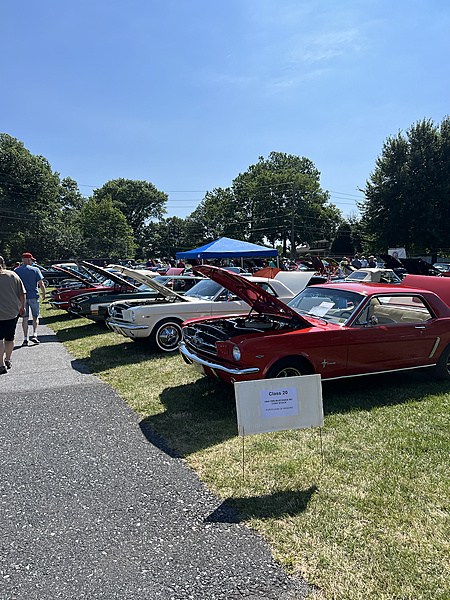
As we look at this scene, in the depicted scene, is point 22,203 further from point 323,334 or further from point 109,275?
point 323,334

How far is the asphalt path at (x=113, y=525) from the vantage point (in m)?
2.36

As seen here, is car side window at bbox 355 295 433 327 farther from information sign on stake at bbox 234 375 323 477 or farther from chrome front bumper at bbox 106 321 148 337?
chrome front bumper at bbox 106 321 148 337

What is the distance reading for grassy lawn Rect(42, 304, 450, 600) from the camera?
2484 millimetres

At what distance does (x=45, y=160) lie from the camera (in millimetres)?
56875

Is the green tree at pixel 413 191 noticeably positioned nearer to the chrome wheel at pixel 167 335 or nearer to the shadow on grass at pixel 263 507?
the chrome wheel at pixel 167 335

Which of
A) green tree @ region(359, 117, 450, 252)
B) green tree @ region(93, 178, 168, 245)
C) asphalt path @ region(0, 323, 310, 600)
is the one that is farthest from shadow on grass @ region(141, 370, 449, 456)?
green tree @ region(93, 178, 168, 245)

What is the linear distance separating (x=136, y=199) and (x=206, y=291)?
73923 millimetres

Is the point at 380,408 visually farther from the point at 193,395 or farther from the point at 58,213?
the point at 58,213

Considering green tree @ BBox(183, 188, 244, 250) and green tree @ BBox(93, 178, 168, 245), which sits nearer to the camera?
green tree @ BBox(183, 188, 244, 250)

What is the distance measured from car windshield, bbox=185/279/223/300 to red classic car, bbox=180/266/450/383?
281 cm

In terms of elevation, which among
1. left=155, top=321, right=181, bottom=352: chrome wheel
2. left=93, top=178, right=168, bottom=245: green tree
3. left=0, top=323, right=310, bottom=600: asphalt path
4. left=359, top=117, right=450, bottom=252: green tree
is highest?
left=93, top=178, right=168, bottom=245: green tree

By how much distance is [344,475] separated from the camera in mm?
3527

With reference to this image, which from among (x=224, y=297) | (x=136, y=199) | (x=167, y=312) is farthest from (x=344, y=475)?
(x=136, y=199)

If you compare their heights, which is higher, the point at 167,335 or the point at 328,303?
the point at 328,303
